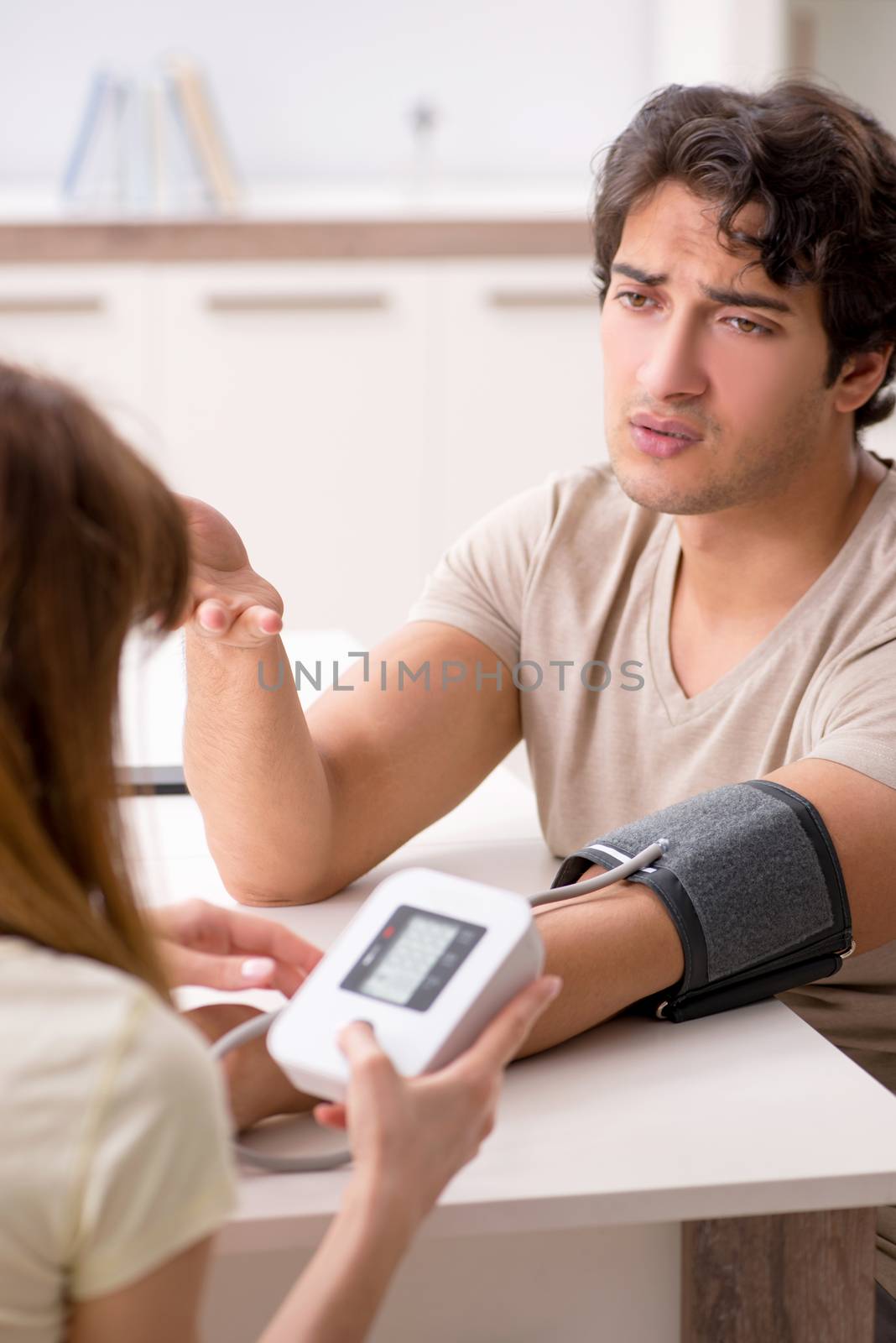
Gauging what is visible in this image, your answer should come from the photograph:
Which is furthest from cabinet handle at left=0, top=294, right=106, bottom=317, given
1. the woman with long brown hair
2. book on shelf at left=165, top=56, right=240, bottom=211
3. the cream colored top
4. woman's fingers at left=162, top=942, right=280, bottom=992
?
the cream colored top

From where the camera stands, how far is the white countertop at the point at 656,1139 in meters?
0.71

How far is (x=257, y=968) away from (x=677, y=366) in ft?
2.33

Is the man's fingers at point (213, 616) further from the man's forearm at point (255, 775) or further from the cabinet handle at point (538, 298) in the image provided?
the cabinet handle at point (538, 298)

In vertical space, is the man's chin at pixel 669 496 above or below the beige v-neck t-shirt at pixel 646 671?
above

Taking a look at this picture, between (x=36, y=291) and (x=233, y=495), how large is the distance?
0.54 meters

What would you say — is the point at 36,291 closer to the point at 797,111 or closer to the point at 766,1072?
the point at 797,111

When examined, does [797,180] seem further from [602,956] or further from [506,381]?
[506,381]

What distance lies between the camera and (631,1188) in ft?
2.35

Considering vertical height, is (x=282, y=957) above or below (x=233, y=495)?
above

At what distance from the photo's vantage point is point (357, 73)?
3473 mm

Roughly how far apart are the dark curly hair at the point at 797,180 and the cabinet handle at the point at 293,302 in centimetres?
164

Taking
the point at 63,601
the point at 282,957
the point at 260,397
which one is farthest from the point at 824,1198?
the point at 260,397

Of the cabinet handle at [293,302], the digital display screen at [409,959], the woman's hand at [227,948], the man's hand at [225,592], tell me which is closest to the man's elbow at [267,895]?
the man's hand at [225,592]

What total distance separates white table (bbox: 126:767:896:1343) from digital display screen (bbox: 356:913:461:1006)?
9 cm
